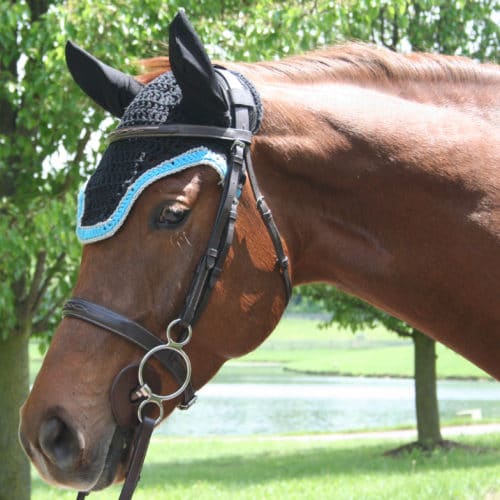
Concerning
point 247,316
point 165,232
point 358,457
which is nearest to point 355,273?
point 247,316

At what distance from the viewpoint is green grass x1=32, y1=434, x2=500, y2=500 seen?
28.1ft

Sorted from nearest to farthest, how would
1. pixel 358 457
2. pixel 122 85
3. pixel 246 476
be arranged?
pixel 122 85 < pixel 246 476 < pixel 358 457

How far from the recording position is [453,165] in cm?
245

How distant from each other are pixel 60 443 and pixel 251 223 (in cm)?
77

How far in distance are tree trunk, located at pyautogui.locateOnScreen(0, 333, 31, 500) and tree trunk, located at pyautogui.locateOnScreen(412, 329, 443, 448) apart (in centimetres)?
689

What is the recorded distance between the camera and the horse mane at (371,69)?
2.64 meters

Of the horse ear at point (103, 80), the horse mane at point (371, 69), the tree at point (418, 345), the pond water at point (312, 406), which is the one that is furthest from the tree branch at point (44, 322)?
the pond water at point (312, 406)

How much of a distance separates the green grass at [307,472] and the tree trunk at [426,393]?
687 mm

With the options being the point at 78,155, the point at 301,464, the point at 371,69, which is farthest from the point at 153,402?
the point at 301,464

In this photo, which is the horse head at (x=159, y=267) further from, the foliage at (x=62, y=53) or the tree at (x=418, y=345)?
the tree at (x=418, y=345)

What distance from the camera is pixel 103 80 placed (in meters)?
2.64

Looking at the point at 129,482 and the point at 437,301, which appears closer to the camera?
the point at 129,482

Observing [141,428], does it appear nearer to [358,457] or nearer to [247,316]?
[247,316]

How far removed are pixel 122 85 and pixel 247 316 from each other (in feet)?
2.67
